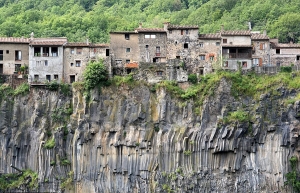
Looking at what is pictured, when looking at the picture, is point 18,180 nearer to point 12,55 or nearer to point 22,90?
point 22,90

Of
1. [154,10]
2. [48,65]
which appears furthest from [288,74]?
[154,10]

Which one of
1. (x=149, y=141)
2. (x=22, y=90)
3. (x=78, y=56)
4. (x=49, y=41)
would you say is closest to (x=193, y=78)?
(x=149, y=141)

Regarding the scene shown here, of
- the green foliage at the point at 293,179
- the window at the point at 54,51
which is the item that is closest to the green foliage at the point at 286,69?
the green foliage at the point at 293,179

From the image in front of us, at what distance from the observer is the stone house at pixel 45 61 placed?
105m

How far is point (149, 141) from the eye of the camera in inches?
3971

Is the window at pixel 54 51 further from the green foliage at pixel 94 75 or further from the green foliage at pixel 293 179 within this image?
the green foliage at pixel 293 179

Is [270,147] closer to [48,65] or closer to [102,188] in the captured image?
[102,188]

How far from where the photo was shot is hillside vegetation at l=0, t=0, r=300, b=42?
135875 mm

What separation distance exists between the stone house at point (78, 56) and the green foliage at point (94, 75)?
2.46 meters

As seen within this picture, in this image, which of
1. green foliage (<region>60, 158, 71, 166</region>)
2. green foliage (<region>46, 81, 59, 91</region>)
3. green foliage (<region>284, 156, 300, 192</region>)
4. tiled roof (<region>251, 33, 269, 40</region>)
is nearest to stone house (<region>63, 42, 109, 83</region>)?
green foliage (<region>46, 81, 59, 91</region>)

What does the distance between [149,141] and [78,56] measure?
45.2 ft

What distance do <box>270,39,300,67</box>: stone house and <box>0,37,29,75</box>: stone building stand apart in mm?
28892

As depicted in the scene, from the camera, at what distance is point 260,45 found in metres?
107

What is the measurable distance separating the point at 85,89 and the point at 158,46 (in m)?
10.2
